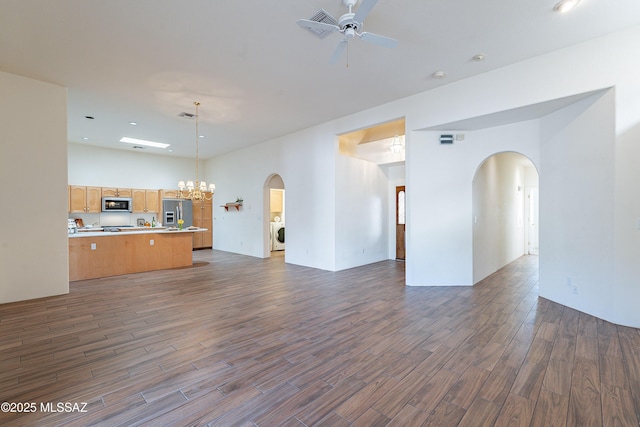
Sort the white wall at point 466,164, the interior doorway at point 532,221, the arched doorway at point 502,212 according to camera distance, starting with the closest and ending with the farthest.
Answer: the white wall at point 466,164 < the arched doorway at point 502,212 < the interior doorway at point 532,221

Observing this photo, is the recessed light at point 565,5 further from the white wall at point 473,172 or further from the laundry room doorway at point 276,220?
the laundry room doorway at point 276,220

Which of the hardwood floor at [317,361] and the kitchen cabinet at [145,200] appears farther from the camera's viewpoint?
the kitchen cabinet at [145,200]

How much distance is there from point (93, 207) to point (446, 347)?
9626mm

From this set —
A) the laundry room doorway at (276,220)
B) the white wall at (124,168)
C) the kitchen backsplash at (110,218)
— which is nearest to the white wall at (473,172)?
the laundry room doorway at (276,220)

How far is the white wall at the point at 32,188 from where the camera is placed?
4098mm

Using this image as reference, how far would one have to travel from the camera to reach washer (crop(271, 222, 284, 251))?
32.2ft

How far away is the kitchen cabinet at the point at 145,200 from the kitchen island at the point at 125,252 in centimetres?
308

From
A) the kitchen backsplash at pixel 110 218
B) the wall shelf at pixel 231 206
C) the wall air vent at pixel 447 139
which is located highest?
the wall air vent at pixel 447 139

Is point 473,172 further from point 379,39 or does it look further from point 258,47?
point 258,47

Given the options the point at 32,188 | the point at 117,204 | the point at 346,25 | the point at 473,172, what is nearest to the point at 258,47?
the point at 346,25

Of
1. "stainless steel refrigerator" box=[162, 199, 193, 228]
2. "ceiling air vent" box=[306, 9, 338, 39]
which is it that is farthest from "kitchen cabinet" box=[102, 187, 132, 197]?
"ceiling air vent" box=[306, 9, 338, 39]

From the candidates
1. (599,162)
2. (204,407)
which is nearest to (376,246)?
(599,162)

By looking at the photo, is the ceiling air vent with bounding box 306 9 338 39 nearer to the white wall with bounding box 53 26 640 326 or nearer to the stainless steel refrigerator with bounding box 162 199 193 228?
the white wall with bounding box 53 26 640 326

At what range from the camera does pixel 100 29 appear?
309cm
